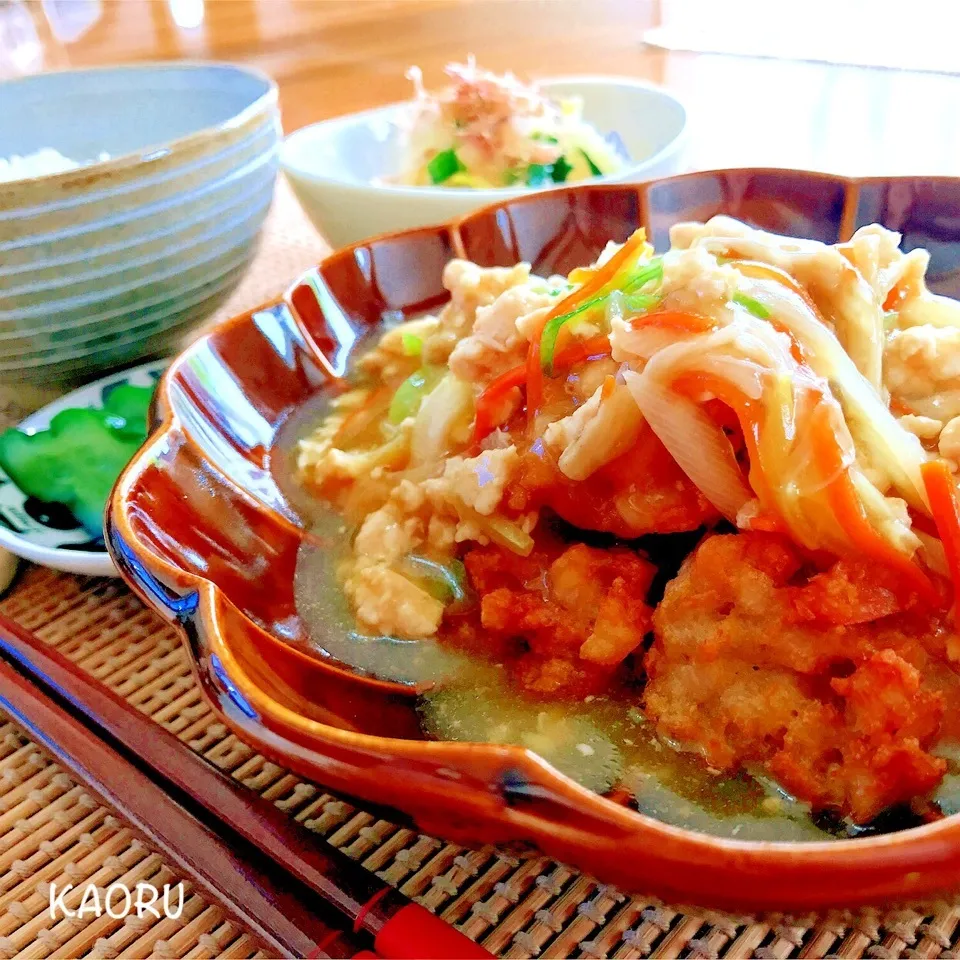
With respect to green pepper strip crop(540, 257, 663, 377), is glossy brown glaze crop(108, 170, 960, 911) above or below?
below

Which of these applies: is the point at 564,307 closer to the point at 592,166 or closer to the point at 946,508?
the point at 946,508

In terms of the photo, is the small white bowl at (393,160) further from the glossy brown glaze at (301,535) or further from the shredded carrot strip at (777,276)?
the shredded carrot strip at (777,276)

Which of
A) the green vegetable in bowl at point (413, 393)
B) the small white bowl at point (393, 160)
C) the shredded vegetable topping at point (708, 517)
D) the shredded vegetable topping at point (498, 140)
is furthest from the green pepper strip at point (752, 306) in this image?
the shredded vegetable topping at point (498, 140)

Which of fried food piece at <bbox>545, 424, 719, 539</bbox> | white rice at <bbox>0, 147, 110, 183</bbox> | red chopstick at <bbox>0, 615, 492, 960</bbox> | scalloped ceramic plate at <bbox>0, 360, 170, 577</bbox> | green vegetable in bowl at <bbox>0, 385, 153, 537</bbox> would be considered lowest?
red chopstick at <bbox>0, 615, 492, 960</bbox>

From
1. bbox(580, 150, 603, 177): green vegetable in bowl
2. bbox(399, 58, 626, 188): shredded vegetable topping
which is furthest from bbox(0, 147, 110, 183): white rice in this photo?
bbox(580, 150, 603, 177): green vegetable in bowl

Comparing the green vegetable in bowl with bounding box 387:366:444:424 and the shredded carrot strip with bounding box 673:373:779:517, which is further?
the green vegetable in bowl with bounding box 387:366:444:424

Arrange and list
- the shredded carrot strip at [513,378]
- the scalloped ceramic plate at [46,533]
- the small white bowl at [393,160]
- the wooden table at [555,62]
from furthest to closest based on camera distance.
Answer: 1. the wooden table at [555,62]
2. the small white bowl at [393,160]
3. the scalloped ceramic plate at [46,533]
4. the shredded carrot strip at [513,378]

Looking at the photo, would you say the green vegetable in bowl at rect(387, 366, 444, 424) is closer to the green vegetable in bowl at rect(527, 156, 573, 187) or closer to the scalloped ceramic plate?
the scalloped ceramic plate
